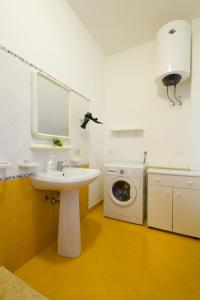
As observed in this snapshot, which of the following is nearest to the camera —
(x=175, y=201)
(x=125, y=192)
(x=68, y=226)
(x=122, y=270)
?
(x=122, y=270)

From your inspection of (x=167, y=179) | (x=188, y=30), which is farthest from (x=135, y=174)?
(x=188, y=30)

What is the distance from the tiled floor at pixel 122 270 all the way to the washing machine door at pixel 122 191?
17.4 inches

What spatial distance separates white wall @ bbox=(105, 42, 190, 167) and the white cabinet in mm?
529

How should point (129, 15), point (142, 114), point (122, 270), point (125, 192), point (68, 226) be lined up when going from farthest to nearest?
point (142, 114) → point (125, 192) → point (129, 15) → point (68, 226) → point (122, 270)

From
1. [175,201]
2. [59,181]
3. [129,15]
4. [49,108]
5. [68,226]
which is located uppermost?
[129,15]

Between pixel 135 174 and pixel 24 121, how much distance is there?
146cm

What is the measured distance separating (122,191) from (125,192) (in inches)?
1.9

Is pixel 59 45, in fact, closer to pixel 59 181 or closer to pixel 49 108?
pixel 49 108

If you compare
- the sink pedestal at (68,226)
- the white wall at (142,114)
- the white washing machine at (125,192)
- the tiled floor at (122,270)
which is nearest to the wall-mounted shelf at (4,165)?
the sink pedestal at (68,226)

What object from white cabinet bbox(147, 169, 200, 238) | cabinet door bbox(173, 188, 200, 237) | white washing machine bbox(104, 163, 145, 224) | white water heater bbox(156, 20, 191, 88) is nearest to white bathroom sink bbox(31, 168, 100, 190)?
white washing machine bbox(104, 163, 145, 224)

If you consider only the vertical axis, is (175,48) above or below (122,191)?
above

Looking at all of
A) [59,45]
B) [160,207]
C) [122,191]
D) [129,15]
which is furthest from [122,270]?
[129,15]

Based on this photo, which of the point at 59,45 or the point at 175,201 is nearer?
the point at 59,45

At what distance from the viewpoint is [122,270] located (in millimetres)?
1287
